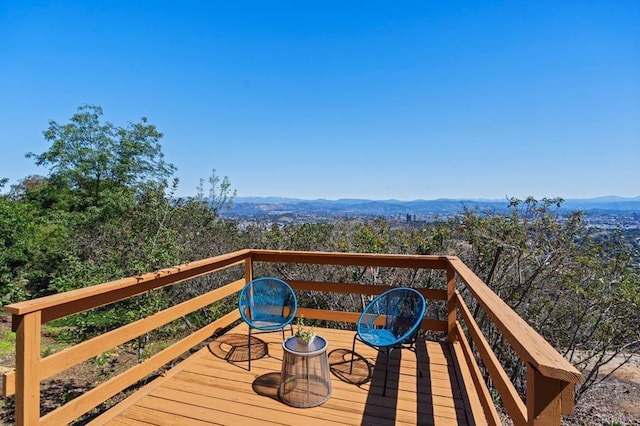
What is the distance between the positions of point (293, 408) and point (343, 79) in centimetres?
→ 941

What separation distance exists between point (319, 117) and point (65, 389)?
415 inches

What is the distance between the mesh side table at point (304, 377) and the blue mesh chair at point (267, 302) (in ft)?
2.61

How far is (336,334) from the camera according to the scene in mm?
3820

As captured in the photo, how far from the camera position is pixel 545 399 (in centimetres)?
100

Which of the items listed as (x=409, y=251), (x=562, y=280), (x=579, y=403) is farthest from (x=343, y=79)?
(x=579, y=403)

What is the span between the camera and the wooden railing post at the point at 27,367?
65.8 inches

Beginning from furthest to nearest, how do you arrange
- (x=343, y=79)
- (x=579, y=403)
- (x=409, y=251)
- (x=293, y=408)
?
(x=343, y=79) → (x=409, y=251) → (x=579, y=403) → (x=293, y=408)

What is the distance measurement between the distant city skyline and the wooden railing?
9.14ft

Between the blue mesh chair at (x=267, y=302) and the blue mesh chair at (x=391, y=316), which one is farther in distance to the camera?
the blue mesh chair at (x=267, y=302)

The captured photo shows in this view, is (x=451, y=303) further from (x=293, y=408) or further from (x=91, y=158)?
(x=91, y=158)

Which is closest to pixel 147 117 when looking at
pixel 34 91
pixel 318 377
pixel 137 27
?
pixel 34 91

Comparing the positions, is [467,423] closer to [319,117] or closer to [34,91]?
[319,117]

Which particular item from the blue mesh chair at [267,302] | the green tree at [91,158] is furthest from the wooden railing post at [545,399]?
the green tree at [91,158]

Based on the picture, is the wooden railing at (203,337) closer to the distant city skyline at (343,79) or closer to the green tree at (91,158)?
the distant city skyline at (343,79)
